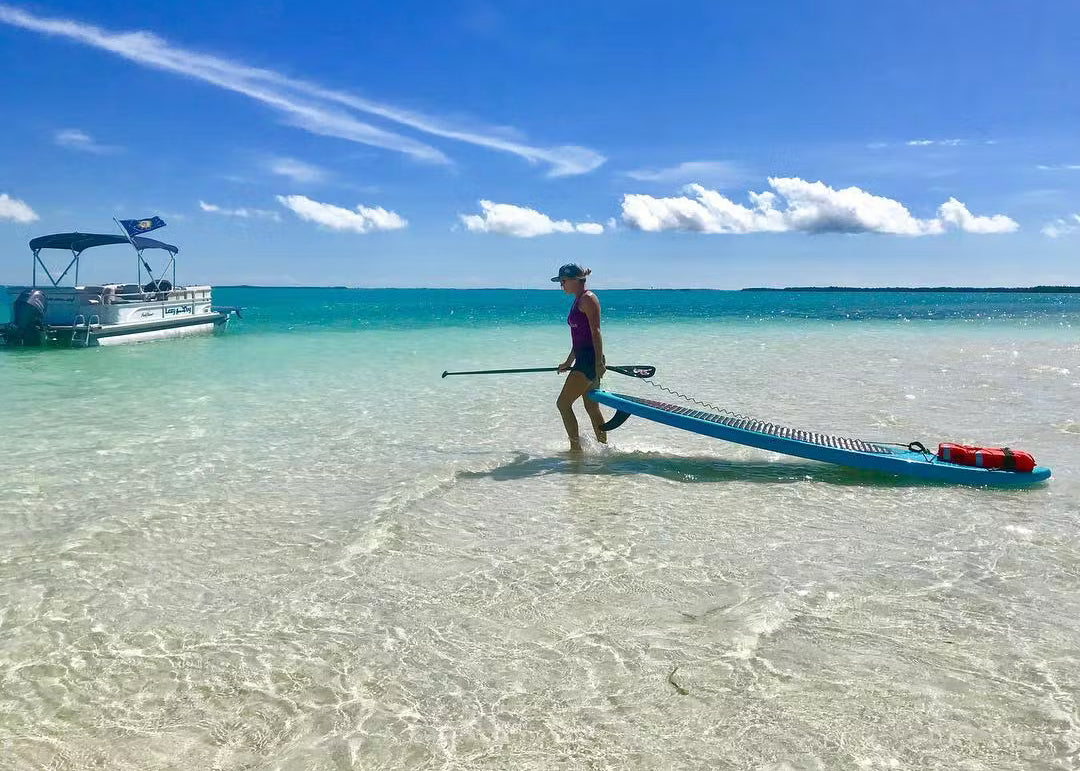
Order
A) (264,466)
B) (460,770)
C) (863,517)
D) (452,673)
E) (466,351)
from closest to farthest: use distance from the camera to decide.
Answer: (460,770), (452,673), (863,517), (264,466), (466,351)

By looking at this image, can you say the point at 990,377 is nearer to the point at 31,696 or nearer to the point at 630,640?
the point at 630,640

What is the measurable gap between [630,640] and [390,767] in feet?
5.73

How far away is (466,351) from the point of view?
3128 cm

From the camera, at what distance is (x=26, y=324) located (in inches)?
1177

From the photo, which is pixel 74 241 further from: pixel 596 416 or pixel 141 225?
pixel 596 416

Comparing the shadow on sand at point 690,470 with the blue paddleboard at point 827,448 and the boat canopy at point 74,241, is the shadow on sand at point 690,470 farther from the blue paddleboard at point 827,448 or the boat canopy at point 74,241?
the boat canopy at point 74,241

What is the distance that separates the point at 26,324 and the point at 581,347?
30.2 metres

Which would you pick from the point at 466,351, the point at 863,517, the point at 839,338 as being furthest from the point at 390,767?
the point at 839,338

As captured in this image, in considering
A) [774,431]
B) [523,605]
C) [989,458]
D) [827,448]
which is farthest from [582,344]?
[989,458]

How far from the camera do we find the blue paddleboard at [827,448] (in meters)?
7.95

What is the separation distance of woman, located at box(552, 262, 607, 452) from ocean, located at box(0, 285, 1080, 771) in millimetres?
792

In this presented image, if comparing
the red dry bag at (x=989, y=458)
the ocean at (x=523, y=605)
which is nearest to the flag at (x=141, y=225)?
the ocean at (x=523, y=605)

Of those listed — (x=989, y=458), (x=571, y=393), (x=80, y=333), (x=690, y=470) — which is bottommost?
(x=690, y=470)

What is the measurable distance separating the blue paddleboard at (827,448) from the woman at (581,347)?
0.25 metres
